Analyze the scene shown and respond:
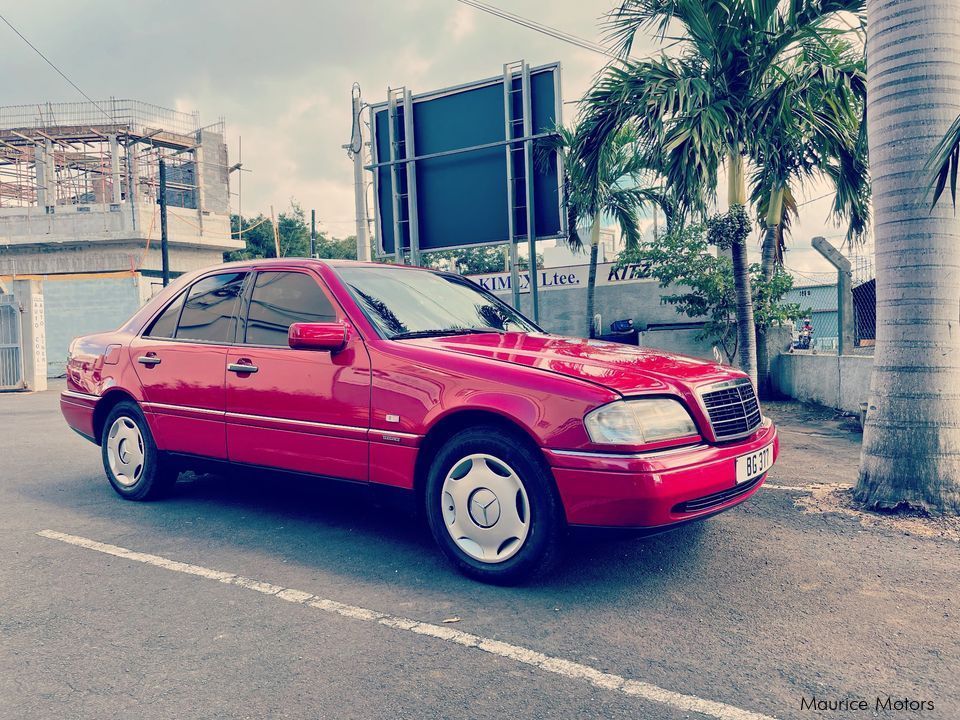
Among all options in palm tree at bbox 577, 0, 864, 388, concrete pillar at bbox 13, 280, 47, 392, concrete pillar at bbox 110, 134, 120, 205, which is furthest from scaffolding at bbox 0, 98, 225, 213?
palm tree at bbox 577, 0, 864, 388

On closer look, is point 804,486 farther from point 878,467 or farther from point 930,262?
point 930,262

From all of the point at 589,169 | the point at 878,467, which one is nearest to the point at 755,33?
the point at 589,169

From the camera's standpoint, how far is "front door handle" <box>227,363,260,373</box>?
4.61 meters

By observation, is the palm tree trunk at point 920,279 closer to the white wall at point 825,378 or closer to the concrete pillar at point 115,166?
the white wall at point 825,378

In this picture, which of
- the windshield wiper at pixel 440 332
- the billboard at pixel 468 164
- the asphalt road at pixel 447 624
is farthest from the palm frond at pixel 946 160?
the billboard at pixel 468 164

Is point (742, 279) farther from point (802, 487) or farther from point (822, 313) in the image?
point (822, 313)

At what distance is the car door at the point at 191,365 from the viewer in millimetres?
4859

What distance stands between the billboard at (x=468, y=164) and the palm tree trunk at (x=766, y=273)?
3033 millimetres

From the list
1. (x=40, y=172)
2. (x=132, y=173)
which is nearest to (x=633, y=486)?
(x=132, y=173)

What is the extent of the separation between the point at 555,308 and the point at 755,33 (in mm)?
12322

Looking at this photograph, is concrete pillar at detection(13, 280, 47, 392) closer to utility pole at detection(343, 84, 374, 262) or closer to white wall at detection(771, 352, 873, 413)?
utility pole at detection(343, 84, 374, 262)

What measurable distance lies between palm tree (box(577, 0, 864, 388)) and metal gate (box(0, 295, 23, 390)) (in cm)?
1305

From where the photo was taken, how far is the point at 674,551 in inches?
164

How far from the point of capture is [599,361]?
12.7 feet
